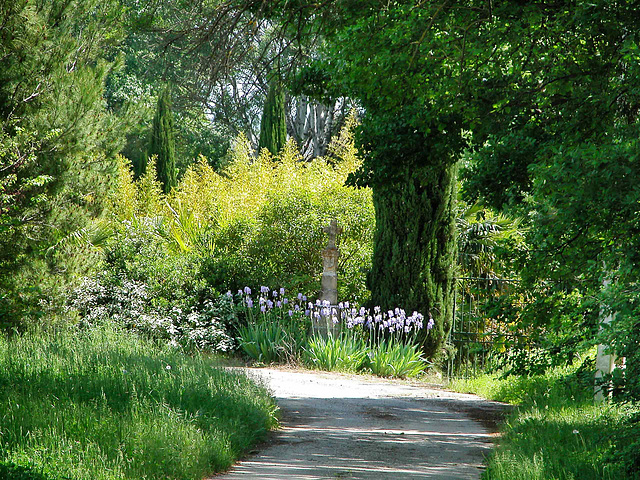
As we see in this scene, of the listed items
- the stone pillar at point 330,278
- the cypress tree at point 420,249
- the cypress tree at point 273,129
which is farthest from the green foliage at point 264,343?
the cypress tree at point 273,129

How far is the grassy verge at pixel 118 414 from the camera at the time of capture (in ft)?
14.1

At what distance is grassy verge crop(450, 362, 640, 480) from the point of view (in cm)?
450

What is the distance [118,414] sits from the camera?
16.9ft

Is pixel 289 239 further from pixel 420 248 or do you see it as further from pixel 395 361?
pixel 395 361

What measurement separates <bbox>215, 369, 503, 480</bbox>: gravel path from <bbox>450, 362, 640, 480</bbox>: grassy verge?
1.17 ft

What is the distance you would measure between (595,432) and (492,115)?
9.88ft

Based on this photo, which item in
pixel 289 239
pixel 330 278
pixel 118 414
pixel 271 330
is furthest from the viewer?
pixel 289 239

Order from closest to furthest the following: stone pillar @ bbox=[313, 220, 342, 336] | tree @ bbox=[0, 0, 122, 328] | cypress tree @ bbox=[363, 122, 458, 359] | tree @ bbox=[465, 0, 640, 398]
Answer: tree @ bbox=[465, 0, 640, 398]
tree @ bbox=[0, 0, 122, 328]
cypress tree @ bbox=[363, 122, 458, 359]
stone pillar @ bbox=[313, 220, 342, 336]

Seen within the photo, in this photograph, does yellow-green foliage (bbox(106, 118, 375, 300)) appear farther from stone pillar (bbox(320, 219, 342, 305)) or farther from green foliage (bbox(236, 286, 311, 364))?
stone pillar (bbox(320, 219, 342, 305))

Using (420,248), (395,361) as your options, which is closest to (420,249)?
(420,248)

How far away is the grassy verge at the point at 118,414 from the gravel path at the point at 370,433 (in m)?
0.34

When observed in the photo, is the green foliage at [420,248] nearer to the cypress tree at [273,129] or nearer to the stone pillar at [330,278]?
the stone pillar at [330,278]

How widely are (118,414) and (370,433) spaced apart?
8.43 ft

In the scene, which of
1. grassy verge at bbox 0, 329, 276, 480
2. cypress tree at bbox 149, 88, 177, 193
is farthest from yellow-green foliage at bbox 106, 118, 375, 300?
cypress tree at bbox 149, 88, 177, 193
